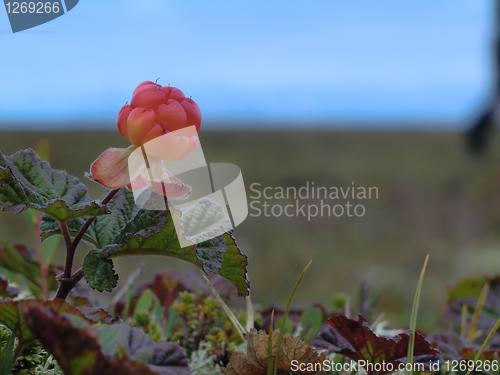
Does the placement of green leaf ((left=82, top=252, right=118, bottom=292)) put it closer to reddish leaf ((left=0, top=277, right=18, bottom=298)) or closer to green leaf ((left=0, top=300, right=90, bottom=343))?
green leaf ((left=0, top=300, right=90, bottom=343))

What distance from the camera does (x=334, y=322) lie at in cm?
75

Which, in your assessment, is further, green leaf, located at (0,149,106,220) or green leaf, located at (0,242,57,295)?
green leaf, located at (0,242,57,295)

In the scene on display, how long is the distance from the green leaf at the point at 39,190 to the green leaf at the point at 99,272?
0.04m

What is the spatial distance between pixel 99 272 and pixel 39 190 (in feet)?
0.38

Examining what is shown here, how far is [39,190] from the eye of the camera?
696 millimetres

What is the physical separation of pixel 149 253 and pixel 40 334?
Result: 0.17 m

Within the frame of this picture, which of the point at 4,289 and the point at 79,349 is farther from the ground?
the point at 79,349

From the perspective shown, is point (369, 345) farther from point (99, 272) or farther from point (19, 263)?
point (19, 263)

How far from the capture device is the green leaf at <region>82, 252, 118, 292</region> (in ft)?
2.07

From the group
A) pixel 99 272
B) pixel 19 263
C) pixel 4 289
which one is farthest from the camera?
pixel 19 263

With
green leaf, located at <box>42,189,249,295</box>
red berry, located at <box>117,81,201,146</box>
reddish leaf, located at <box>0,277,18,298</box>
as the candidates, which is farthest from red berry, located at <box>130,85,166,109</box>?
reddish leaf, located at <box>0,277,18,298</box>

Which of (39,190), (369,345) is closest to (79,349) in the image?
(39,190)

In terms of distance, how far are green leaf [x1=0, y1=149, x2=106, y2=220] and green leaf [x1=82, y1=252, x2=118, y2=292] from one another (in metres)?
0.04

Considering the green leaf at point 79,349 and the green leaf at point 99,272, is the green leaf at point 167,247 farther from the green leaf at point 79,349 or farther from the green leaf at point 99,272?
the green leaf at point 79,349
